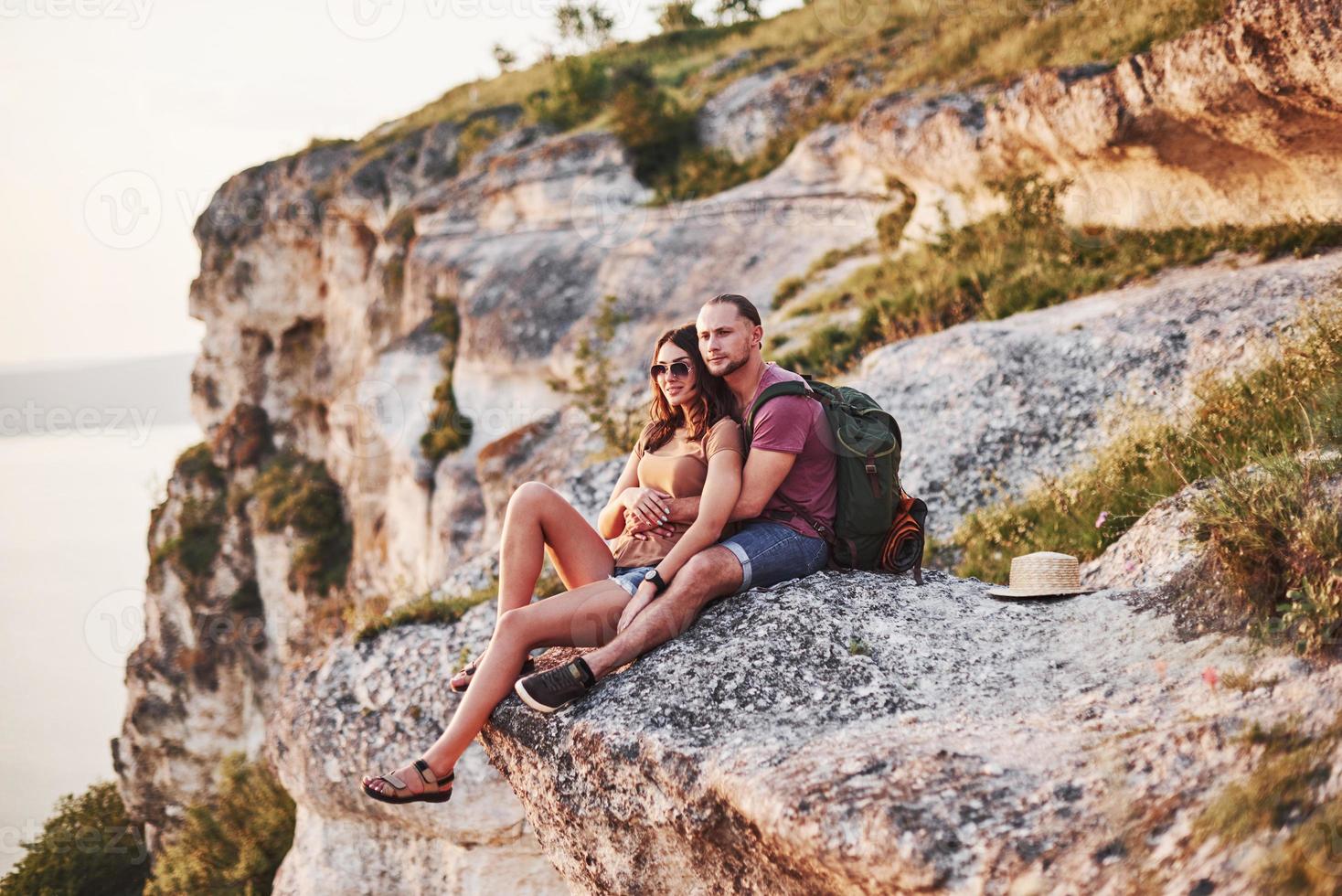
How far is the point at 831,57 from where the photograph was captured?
2267 cm

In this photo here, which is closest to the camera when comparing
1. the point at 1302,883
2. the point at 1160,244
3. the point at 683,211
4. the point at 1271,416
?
the point at 1302,883

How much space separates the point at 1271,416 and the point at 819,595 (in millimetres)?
3254

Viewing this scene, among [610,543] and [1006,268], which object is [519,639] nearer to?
[610,543]

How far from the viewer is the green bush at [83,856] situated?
22.3m

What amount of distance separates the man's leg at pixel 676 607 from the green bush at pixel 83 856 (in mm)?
22560

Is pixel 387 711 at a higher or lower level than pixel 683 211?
lower

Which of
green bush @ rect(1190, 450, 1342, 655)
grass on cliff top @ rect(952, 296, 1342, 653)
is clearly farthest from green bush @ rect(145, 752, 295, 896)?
A: green bush @ rect(1190, 450, 1342, 655)

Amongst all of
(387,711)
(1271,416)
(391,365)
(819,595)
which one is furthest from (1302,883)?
(391,365)

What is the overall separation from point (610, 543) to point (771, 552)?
42.7 inches

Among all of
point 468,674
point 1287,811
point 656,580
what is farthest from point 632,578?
point 1287,811

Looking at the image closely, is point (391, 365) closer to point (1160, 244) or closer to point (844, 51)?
point (844, 51)

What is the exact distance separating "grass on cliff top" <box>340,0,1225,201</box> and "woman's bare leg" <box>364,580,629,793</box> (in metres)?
9.54

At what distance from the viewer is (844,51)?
22.9 meters

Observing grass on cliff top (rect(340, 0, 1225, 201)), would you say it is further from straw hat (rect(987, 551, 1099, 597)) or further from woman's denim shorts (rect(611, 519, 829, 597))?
woman's denim shorts (rect(611, 519, 829, 597))
